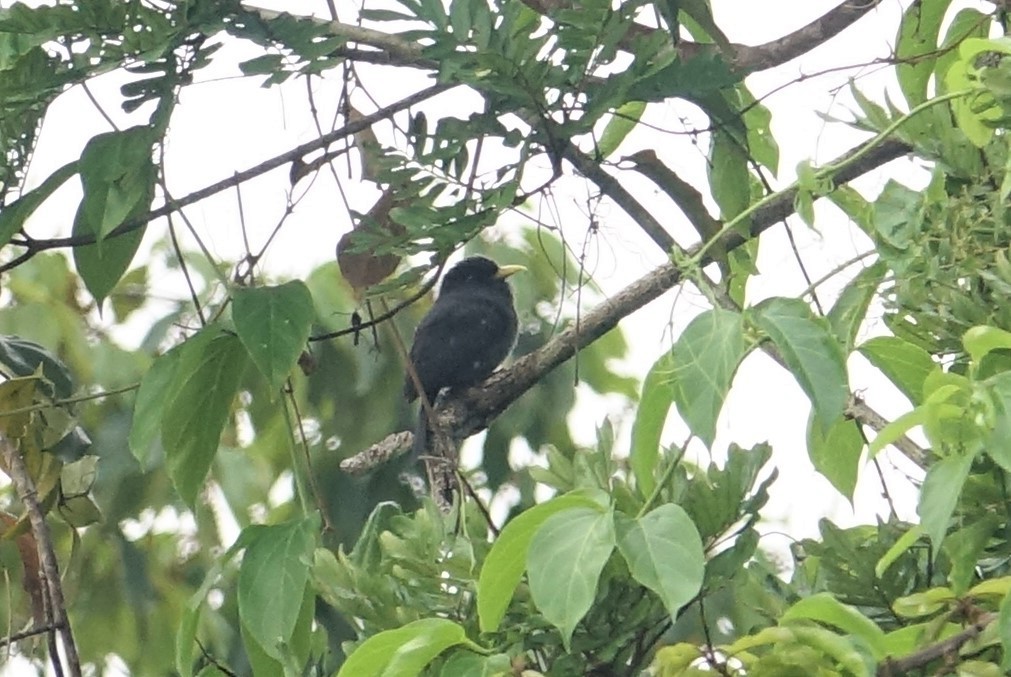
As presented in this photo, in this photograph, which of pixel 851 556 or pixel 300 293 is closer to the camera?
pixel 851 556

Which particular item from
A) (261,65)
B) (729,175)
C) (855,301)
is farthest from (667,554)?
(729,175)

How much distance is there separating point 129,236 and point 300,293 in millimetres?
250

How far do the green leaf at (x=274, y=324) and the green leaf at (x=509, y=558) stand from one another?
30 cm

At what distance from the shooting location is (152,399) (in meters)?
1.22

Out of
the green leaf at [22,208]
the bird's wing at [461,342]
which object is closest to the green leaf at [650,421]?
the green leaf at [22,208]

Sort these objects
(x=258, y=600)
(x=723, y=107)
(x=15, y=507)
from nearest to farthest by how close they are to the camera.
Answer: (x=258, y=600) < (x=723, y=107) < (x=15, y=507)

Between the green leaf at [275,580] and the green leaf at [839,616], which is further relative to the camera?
the green leaf at [275,580]

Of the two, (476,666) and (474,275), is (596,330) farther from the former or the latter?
(474,275)

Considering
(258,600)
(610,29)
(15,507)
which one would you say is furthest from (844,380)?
(15,507)

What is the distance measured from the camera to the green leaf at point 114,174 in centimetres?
119

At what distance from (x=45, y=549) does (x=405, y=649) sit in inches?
24.7

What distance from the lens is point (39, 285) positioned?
2939mm

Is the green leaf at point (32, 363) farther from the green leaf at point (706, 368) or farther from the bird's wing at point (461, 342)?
the bird's wing at point (461, 342)

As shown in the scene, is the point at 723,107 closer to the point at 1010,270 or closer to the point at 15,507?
the point at 1010,270
